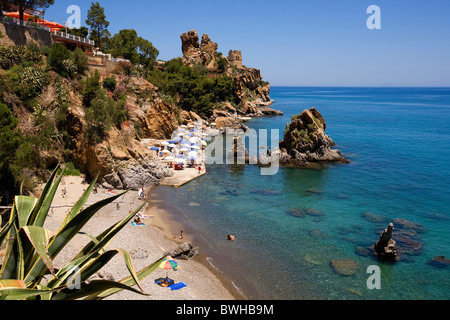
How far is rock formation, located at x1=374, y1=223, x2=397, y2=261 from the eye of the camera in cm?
1906

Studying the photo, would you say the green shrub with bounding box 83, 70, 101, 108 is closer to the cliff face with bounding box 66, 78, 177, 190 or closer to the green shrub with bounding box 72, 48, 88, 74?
the cliff face with bounding box 66, 78, 177, 190

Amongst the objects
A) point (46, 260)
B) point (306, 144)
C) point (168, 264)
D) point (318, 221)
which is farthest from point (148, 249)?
point (306, 144)

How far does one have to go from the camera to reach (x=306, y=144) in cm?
4328

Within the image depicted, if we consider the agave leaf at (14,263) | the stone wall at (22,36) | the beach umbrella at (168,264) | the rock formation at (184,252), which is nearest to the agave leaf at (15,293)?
the agave leaf at (14,263)

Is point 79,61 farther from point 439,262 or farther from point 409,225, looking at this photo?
point 439,262

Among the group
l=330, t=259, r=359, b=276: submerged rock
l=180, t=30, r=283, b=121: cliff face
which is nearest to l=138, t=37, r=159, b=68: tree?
l=180, t=30, r=283, b=121: cliff face

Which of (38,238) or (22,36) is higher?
(22,36)

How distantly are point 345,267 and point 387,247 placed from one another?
303cm

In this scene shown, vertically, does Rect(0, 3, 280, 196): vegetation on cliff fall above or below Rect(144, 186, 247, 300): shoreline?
above

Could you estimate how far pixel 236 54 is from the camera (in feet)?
394

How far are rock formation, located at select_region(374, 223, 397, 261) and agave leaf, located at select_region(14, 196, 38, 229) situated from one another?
1911 centimetres

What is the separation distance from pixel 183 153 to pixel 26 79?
62.3 ft
